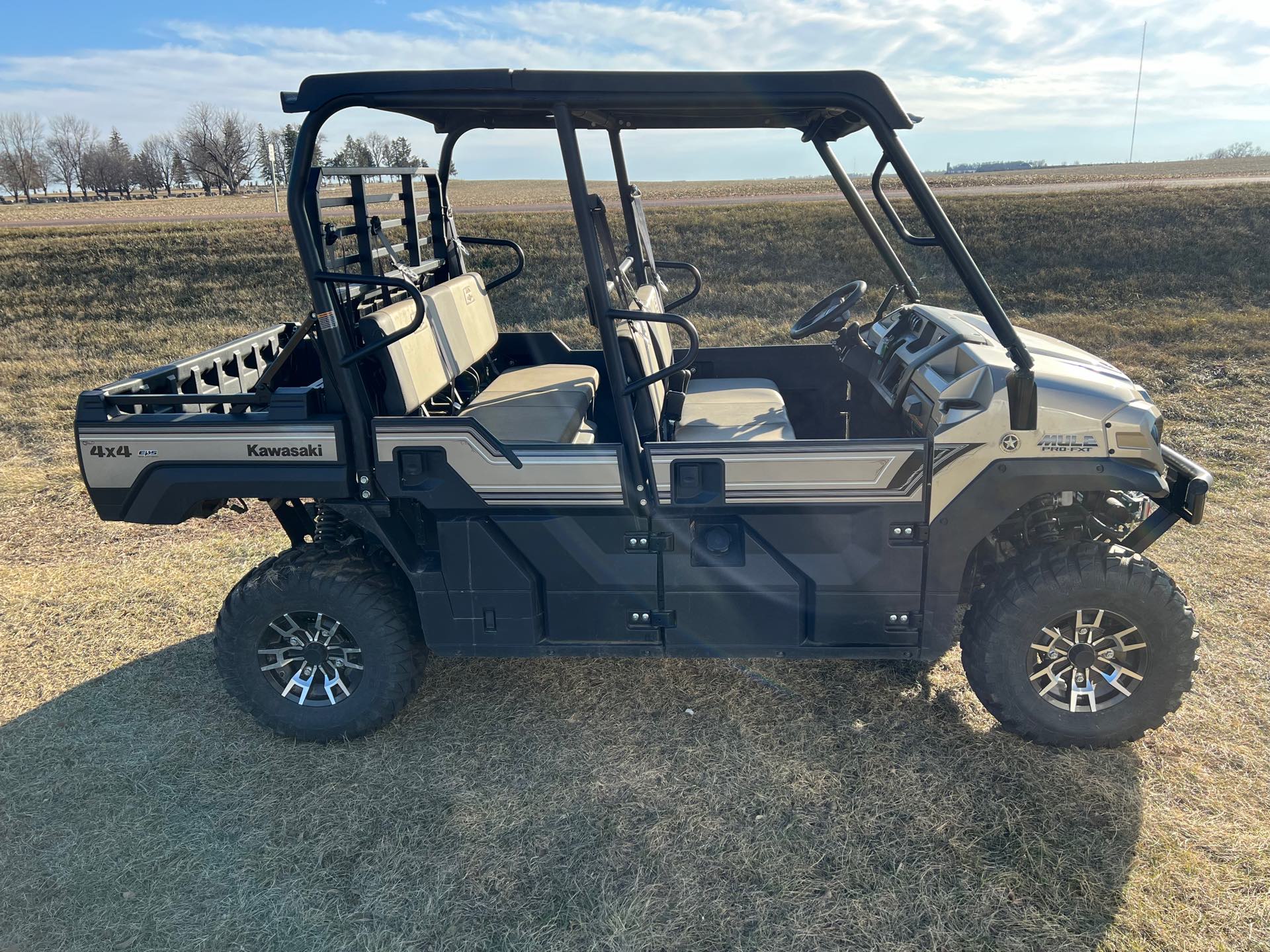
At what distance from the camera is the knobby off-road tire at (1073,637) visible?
3.06 m

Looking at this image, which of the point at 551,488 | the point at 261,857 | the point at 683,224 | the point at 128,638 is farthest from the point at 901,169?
the point at 683,224

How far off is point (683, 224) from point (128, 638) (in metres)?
13.4

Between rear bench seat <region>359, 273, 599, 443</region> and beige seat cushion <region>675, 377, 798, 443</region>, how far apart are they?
1.45 ft

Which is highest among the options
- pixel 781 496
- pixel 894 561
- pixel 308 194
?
pixel 308 194

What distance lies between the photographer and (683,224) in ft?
53.0

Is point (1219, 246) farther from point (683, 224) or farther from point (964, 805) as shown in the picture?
Answer: point (964, 805)

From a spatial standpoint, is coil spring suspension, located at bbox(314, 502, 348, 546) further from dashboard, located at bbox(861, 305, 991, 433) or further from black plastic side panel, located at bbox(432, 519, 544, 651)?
dashboard, located at bbox(861, 305, 991, 433)

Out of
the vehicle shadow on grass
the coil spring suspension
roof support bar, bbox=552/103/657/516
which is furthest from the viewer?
the coil spring suspension

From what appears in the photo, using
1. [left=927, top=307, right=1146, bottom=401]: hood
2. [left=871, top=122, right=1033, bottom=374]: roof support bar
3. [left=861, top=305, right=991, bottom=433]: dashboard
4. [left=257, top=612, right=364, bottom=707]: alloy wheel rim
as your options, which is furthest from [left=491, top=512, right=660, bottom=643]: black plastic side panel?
[left=927, top=307, right=1146, bottom=401]: hood

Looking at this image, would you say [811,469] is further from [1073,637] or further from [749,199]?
[749,199]

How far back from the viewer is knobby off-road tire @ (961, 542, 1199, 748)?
3059mm

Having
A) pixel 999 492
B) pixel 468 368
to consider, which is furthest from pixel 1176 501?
pixel 468 368

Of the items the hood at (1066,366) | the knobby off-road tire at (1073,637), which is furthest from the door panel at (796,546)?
the hood at (1066,366)

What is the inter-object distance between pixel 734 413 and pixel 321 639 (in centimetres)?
187
